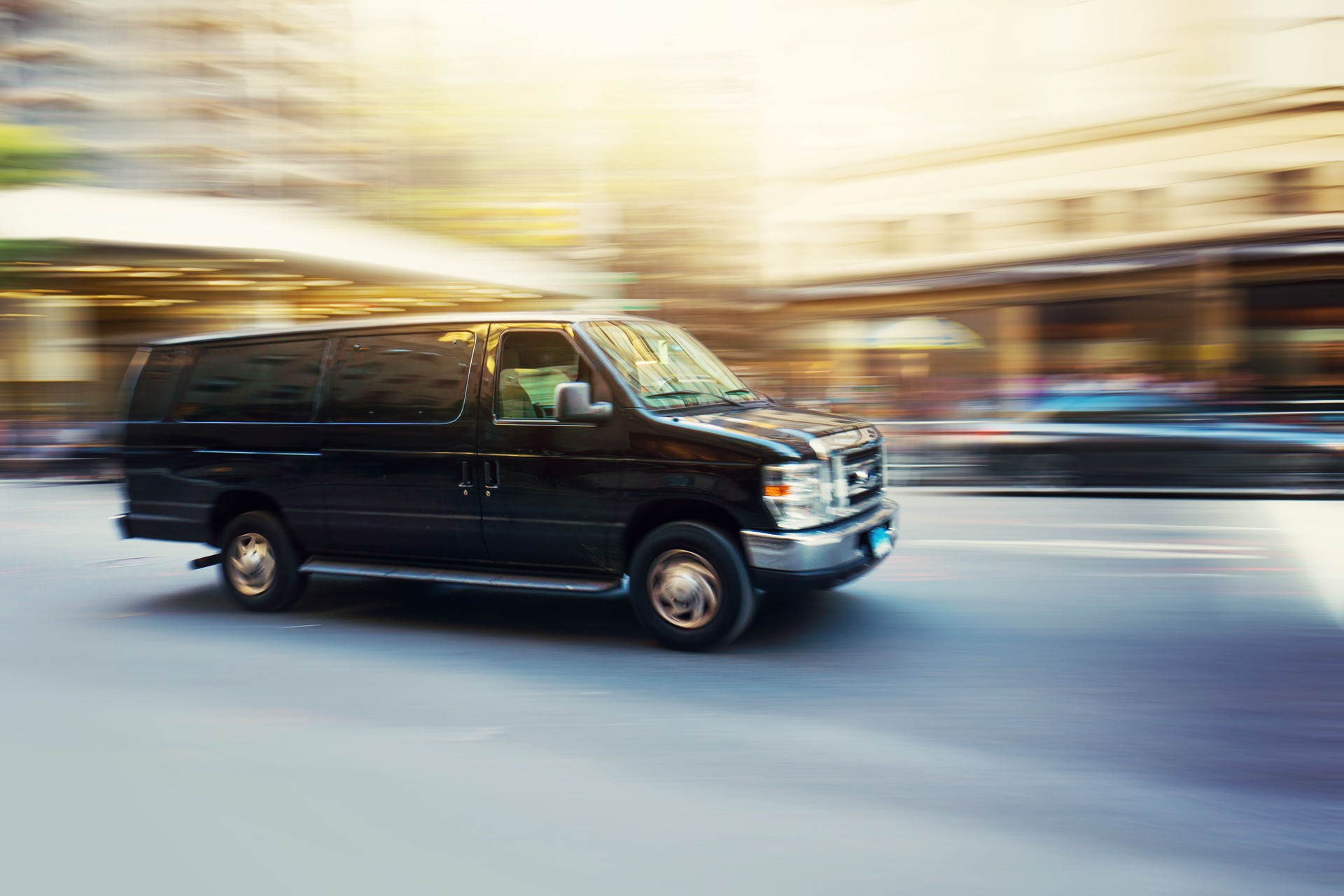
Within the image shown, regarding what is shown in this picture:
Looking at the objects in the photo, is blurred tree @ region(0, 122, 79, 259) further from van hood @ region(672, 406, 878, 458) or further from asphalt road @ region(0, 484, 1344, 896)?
van hood @ region(672, 406, 878, 458)

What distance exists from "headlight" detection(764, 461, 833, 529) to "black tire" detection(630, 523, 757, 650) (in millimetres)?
338

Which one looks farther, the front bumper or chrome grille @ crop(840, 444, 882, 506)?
chrome grille @ crop(840, 444, 882, 506)

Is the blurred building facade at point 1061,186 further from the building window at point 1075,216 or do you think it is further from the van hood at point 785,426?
the van hood at point 785,426

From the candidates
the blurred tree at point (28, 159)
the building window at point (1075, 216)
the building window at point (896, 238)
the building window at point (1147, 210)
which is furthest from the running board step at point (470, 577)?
the building window at point (896, 238)

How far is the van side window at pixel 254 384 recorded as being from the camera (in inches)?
277

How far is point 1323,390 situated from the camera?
22.0m

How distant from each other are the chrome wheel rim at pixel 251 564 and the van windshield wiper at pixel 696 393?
9.25 feet

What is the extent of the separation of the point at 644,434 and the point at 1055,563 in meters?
4.00

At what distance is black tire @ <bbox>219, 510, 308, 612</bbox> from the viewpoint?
720 cm

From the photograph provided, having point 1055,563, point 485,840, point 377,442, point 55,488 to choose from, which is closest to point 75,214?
point 55,488

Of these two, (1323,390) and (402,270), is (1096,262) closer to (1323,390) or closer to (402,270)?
(1323,390)

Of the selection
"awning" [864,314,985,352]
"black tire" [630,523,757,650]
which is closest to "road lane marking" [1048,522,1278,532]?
"black tire" [630,523,757,650]

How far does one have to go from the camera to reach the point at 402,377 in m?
6.70

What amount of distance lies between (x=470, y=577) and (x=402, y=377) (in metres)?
1.26
